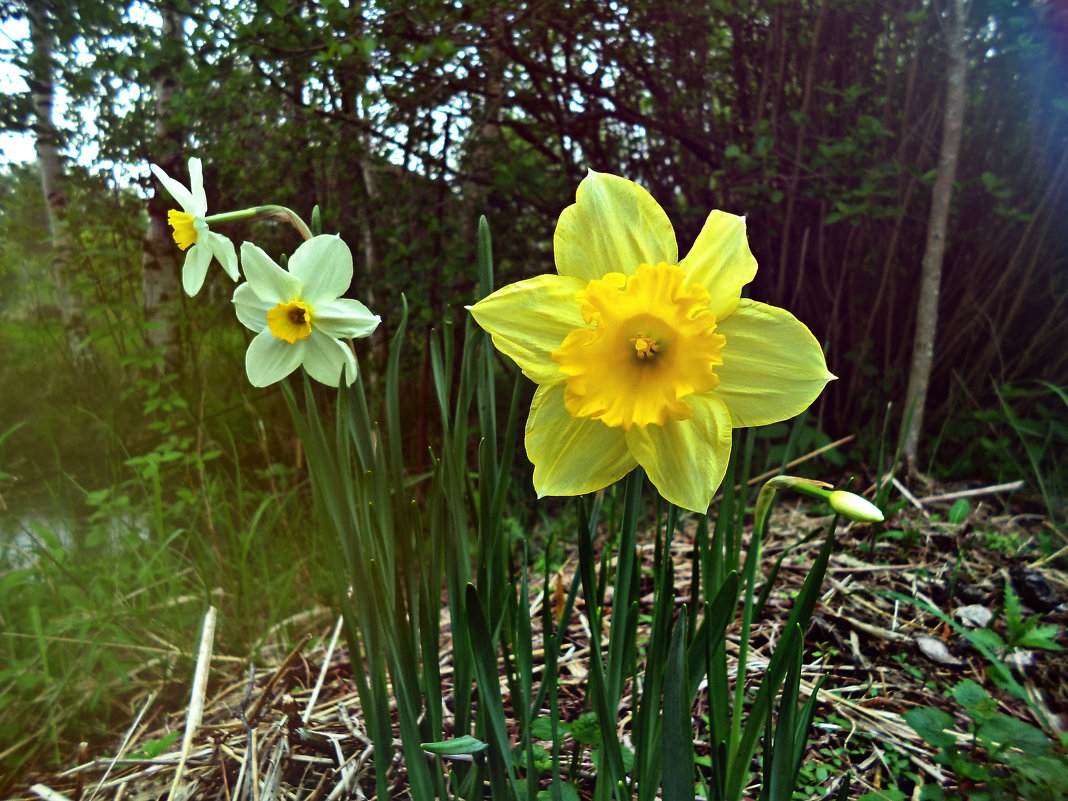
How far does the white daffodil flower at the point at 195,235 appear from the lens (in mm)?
851

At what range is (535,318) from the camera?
Result: 2.34 ft

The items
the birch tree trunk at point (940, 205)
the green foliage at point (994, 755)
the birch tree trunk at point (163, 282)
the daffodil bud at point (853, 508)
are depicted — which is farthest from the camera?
the birch tree trunk at point (163, 282)

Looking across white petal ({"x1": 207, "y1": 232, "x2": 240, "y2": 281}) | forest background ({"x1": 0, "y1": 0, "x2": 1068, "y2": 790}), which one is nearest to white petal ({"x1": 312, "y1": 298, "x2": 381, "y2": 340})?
white petal ({"x1": 207, "y1": 232, "x2": 240, "y2": 281})

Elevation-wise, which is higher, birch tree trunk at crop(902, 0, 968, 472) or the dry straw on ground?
birch tree trunk at crop(902, 0, 968, 472)

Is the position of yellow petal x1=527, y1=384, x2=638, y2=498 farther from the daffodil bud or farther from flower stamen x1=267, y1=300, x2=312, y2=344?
flower stamen x1=267, y1=300, x2=312, y2=344

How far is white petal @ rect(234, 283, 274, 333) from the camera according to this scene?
874mm

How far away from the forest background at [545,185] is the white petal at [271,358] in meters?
1.52

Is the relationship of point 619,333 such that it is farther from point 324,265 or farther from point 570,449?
point 324,265

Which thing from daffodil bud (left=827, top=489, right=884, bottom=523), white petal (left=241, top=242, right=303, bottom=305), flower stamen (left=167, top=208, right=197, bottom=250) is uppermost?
flower stamen (left=167, top=208, right=197, bottom=250)

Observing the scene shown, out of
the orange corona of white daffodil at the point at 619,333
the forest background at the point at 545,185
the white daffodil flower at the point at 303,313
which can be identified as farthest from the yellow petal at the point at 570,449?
the forest background at the point at 545,185

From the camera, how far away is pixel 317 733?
1.21m

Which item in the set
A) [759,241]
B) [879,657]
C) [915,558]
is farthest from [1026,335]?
[879,657]

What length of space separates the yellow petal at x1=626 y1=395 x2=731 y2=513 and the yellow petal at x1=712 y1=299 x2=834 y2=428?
0.03m

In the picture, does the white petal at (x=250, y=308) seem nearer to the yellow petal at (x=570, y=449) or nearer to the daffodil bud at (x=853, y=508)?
the yellow petal at (x=570, y=449)
